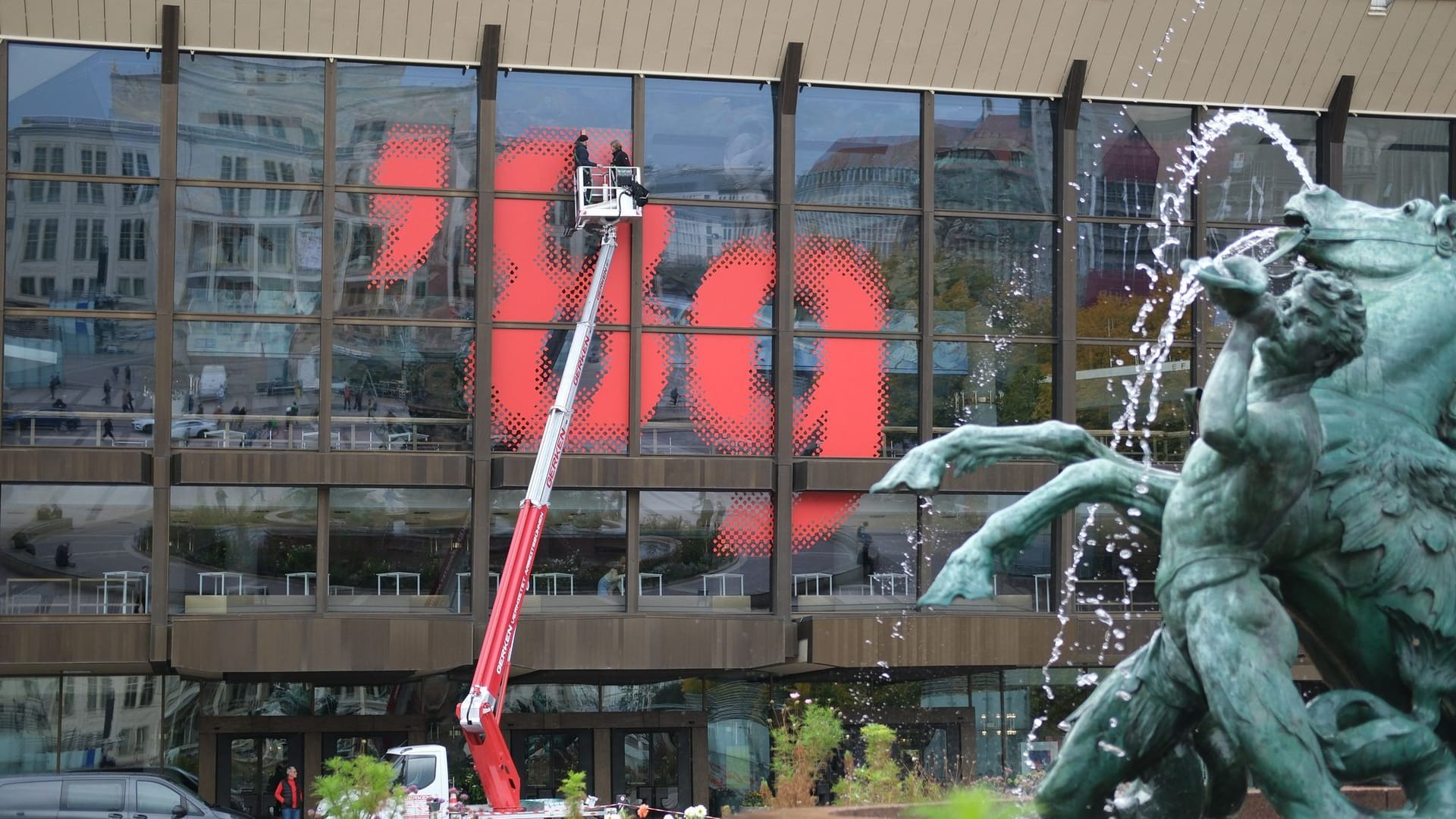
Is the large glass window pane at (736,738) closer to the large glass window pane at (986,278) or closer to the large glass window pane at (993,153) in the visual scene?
the large glass window pane at (986,278)

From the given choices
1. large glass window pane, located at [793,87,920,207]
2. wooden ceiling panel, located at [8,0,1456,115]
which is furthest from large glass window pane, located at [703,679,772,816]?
wooden ceiling panel, located at [8,0,1456,115]

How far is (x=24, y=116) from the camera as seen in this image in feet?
99.1

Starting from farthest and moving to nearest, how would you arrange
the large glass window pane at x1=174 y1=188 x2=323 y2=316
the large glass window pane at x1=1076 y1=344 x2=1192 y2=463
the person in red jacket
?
the large glass window pane at x1=1076 y1=344 x2=1192 y2=463 < the large glass window pane at x1=174 y1=188 x2=323 y2=316 < the person in red jacket

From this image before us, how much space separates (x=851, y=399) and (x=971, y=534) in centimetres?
295

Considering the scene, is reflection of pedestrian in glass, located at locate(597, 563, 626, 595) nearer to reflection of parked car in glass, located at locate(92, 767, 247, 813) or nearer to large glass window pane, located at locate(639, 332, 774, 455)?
large glass window pane, located at locate(639, 332, 774, 455)

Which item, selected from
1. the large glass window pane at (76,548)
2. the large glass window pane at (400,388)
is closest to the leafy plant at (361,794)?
the large glass window pane at (76,548)

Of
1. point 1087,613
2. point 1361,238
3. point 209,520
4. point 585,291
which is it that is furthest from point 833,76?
point 1361,238

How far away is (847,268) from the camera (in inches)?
1270

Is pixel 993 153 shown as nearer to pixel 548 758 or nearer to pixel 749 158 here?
pixel 749 158

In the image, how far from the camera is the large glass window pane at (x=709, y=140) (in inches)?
1252

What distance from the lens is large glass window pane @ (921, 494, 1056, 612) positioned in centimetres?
3238

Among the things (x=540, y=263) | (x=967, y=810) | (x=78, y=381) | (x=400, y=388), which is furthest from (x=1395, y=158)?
(x=967, y=810)

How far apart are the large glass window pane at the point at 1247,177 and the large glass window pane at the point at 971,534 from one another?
6.15 m

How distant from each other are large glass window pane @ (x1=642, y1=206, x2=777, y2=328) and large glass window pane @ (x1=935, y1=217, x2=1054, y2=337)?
288 cm
